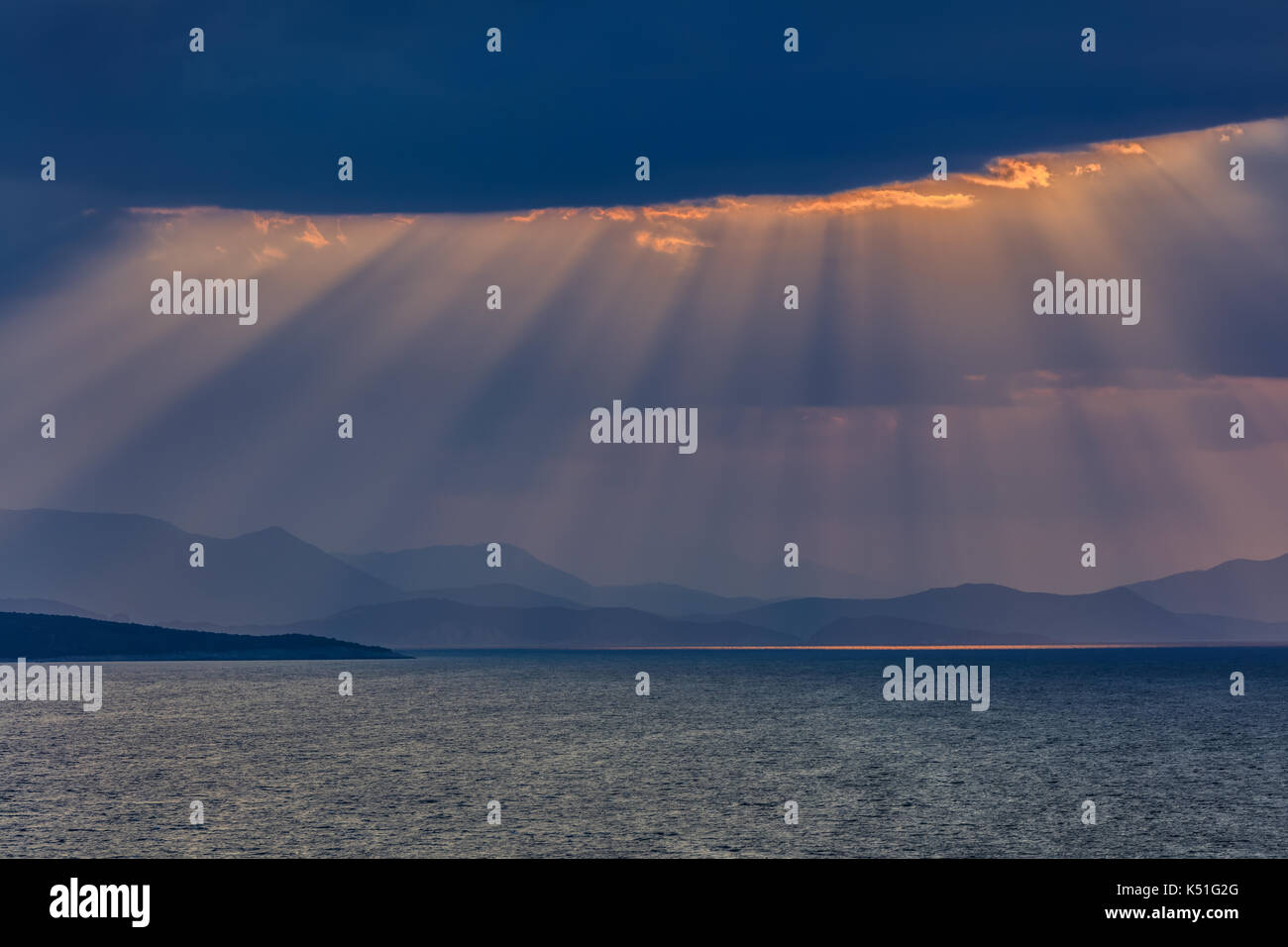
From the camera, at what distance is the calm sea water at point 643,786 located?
63719 millimetres

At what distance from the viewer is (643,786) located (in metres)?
85.8

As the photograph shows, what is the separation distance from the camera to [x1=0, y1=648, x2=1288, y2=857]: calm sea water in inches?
2509
